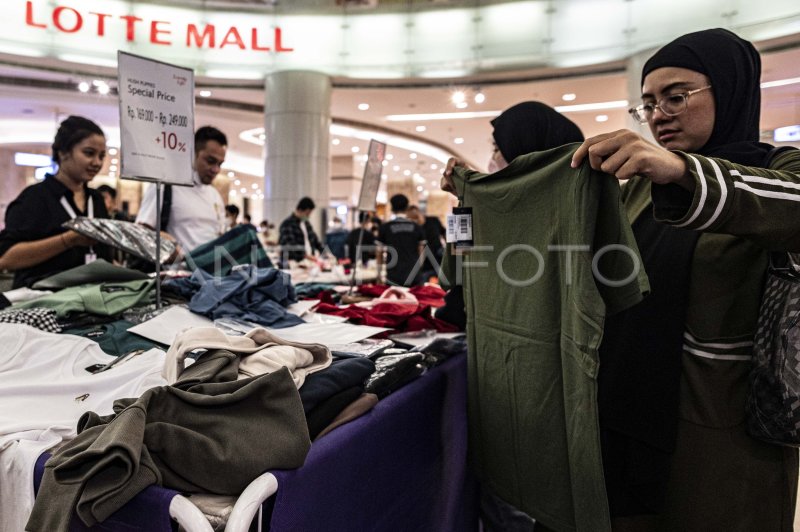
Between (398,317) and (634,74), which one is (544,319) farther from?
(634,74)

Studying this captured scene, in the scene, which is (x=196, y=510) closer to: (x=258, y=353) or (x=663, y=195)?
(x=258, y=353)

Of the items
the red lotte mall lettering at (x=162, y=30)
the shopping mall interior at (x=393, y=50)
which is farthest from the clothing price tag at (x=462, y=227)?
the red lotte mall lettering at (x=162, y=30)

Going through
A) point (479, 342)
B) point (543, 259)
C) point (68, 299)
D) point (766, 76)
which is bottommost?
point (479, 342)

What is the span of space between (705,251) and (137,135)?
1803 mm

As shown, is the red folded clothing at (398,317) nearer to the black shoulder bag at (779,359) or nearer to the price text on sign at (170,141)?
the price text on sign at (170,141)

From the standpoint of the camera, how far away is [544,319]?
1.27 m

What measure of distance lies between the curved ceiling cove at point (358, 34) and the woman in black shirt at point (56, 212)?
23.5ft

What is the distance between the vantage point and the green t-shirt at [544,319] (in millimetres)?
1098

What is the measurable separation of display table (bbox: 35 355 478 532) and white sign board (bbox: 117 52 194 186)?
1194 mm

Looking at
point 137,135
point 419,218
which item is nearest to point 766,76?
point 419,218

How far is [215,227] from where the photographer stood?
2.94 meters

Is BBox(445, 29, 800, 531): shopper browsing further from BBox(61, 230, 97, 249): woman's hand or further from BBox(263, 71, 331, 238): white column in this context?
BBox(263, 71, 331, 238): white column

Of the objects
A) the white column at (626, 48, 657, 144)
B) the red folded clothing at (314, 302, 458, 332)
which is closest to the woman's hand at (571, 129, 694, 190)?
the red folded clothing at (314, 302, 458, 332)

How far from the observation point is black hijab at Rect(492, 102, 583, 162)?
159 cm
